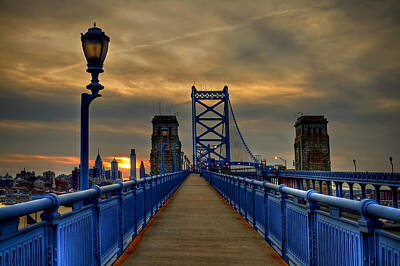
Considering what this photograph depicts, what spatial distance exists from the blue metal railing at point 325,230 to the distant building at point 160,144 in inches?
3123

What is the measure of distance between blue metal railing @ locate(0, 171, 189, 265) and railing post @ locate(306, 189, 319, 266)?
9.21 ft

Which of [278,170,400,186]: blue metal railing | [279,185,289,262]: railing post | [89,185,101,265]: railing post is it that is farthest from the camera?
[278,170,400,186]: blue metal railing

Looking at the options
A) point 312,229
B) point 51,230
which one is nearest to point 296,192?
point 312,229

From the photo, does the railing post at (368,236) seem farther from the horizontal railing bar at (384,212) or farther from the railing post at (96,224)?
the railing post at (96,224)

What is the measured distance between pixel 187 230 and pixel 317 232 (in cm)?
579

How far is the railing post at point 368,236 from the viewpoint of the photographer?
12.2 ft

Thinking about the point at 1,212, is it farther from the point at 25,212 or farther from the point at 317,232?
the point at 317,232

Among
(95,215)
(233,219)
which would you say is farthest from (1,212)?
(233,219)

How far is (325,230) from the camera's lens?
16.6 ft

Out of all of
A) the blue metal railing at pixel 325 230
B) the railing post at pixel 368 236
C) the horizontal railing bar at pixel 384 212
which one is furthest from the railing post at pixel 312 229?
the horizontal railing bar at pixel 384 212

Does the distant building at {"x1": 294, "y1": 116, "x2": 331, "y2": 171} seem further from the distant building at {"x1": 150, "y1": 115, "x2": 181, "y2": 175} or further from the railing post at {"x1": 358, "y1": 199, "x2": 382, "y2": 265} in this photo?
the railing post at {"x1": 358, "y1": 199, "x2": 382, "y2": 265}

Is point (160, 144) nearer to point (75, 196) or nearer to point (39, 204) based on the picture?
point (75, 196)

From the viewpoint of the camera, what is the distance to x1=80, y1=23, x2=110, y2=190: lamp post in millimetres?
6836

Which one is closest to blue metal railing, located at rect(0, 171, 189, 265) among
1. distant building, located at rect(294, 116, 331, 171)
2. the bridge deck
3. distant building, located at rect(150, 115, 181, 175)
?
the bridge deck
